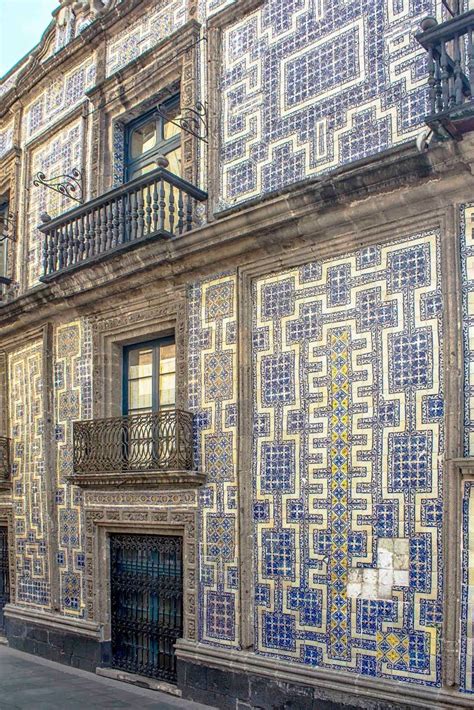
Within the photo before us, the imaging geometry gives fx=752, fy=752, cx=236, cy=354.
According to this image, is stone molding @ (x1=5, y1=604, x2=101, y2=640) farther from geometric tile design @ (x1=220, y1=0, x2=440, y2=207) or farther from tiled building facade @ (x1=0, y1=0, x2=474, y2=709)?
geometric tile design @ (x1=220, y1=0, x2=440, y2=207)

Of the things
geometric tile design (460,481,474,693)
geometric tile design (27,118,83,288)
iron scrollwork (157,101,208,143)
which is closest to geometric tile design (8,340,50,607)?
geometric tile design (27,118,83,288)

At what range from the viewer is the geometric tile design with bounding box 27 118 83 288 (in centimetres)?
1083

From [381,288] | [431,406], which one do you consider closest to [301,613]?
[431,406]

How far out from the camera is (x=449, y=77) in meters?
5.86

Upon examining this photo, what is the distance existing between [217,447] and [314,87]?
147 inches

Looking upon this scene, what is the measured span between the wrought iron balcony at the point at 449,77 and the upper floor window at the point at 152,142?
411 centimetres

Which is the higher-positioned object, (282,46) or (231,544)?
(282,46)

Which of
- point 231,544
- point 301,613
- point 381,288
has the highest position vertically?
point 381,288

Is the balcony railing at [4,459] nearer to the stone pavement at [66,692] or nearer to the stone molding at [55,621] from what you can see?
the stone molding at [55,621]

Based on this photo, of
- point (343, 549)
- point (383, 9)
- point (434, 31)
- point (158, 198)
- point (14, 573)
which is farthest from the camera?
point (14, 573)

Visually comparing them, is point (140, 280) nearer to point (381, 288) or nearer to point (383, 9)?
point (381, 288)

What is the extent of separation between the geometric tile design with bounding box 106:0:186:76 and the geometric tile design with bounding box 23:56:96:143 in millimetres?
503

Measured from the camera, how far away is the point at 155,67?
9484mm

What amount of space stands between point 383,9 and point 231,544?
5.28 m
